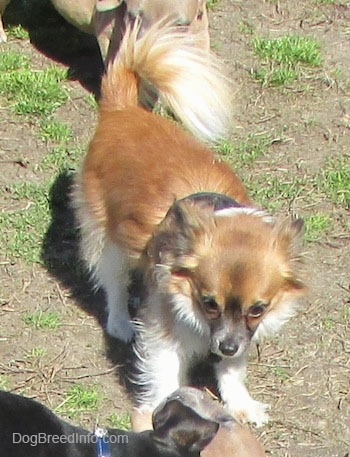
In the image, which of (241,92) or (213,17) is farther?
(213,17)

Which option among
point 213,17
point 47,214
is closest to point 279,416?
point 47,214

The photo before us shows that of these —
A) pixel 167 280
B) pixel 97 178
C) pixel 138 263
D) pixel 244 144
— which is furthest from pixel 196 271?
pixel 244 144

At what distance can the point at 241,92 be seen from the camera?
6953 mm

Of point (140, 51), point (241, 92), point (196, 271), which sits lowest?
point (241, 92)

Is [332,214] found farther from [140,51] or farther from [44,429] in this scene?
[44,429]

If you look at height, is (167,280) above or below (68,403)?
above

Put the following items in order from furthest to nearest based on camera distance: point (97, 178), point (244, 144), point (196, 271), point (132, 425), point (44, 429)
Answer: point (244, 144) < point (97, 178) < point (132, 425) < point (196, 271) < point (44, 429)

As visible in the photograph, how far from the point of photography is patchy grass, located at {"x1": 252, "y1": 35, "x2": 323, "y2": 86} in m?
7.01

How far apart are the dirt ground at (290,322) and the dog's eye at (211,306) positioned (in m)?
0.74

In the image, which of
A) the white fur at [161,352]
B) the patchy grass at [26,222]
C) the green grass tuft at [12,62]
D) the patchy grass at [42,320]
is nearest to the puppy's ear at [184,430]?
the white fur at [161,352]

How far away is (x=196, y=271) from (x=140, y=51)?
1.18 meters

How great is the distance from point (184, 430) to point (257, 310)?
97 cm

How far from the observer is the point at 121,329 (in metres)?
5.20

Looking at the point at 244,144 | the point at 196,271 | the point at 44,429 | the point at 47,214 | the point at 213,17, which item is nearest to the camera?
the point at 44,429
